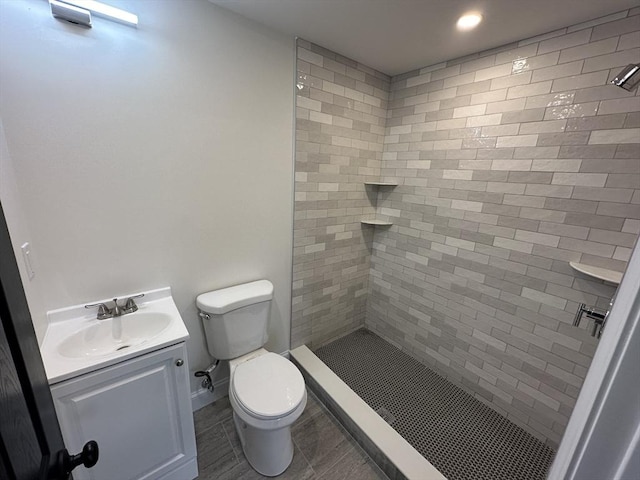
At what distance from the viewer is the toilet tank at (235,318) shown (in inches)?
59.3

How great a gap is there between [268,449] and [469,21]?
2421mm

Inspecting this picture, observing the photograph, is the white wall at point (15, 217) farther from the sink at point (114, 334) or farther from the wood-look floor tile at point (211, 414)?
the wood-look floor tile at point (211, 414)

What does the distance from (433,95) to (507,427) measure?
2265 mm

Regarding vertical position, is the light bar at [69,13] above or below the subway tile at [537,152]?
above

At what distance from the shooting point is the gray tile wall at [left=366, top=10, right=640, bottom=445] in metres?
1.25

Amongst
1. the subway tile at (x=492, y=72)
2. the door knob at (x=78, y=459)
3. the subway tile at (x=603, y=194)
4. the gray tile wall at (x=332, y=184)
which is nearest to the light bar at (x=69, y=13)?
the gray tile wall at (x=332, y=184)

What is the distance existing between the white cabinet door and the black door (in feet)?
1.71

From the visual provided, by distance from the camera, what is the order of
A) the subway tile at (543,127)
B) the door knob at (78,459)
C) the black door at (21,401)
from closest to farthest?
1. the black door at (21,401)
2. the door knob at (78,459)
3. the subway tile at (543,127)

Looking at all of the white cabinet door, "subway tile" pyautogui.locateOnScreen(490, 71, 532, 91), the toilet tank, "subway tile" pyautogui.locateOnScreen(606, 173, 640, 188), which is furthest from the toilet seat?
"subway tile" pyautogui.locateOnScreen(490, 71, 532, 91)

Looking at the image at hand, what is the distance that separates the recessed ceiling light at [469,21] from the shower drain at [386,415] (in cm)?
230

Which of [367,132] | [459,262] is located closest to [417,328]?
[459,262]

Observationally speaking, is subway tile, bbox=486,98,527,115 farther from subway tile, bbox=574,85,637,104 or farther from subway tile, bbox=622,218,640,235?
subway tile, bbox=622,218,640,235

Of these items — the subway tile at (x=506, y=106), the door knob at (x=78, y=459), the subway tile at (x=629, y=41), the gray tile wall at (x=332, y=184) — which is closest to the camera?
the door knob at (x=78, y=459)

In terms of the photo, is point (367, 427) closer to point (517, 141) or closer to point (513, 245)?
point (513, 245)
